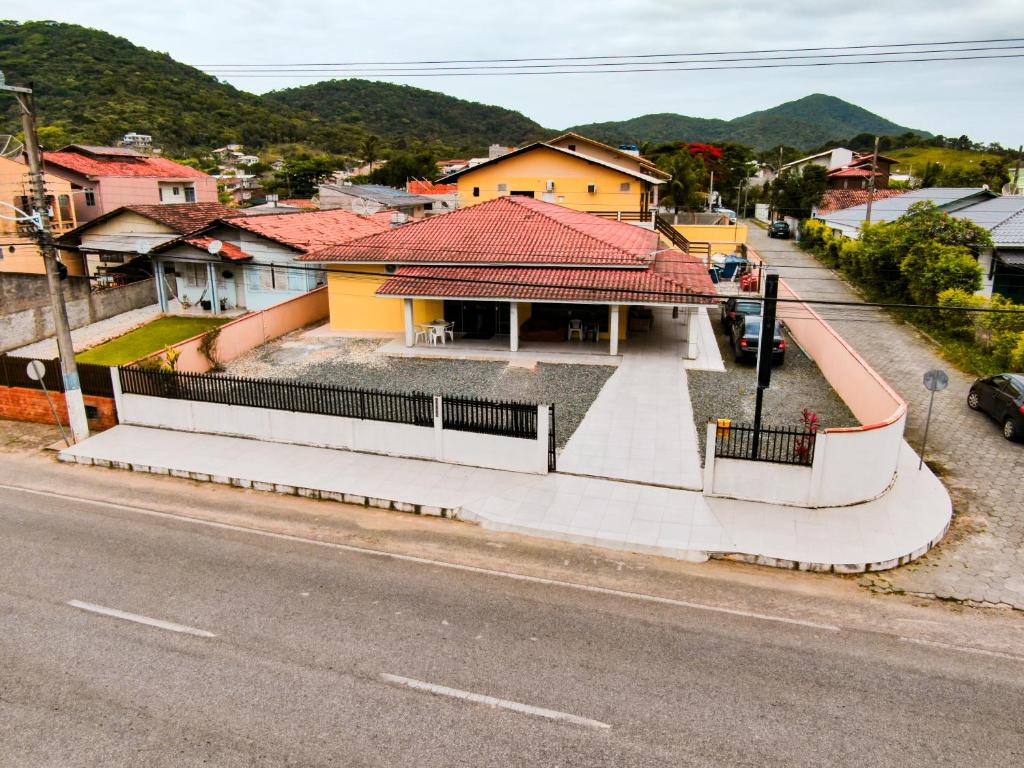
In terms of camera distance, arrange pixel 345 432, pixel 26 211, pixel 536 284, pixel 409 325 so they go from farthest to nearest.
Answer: pixel 26 211, pixel 409 325, pixel 536 284, pixel 345 432

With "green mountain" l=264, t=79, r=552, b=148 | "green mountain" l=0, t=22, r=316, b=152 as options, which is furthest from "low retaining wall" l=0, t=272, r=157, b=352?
"green mountain" l=264, t=79, r=552, b=148

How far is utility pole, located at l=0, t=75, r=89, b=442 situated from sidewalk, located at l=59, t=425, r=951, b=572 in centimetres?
119

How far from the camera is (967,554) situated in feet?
38.3

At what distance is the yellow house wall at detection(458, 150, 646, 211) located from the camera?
130ft

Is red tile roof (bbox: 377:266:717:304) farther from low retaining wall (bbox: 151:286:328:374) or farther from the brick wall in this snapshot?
the brick wall

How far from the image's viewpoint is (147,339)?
27000 millimetres

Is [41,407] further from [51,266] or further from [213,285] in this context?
[213,285]

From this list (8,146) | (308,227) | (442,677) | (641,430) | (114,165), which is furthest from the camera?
(114,165)

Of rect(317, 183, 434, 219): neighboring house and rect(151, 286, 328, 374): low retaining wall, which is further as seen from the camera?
rect(317, 183, 434, 219): neighboring house

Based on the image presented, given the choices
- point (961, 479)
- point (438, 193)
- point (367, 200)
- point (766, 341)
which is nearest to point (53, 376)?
point (766, 341)

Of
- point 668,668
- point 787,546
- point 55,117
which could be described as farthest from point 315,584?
point 55,117

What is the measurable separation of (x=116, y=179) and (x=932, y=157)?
4453 inches

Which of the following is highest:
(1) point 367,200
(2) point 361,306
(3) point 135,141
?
(3) point 135,141

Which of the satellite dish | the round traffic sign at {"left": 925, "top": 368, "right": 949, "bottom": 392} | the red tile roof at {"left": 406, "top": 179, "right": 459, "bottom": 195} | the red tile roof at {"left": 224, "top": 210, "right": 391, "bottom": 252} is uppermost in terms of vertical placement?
the satellite dish
